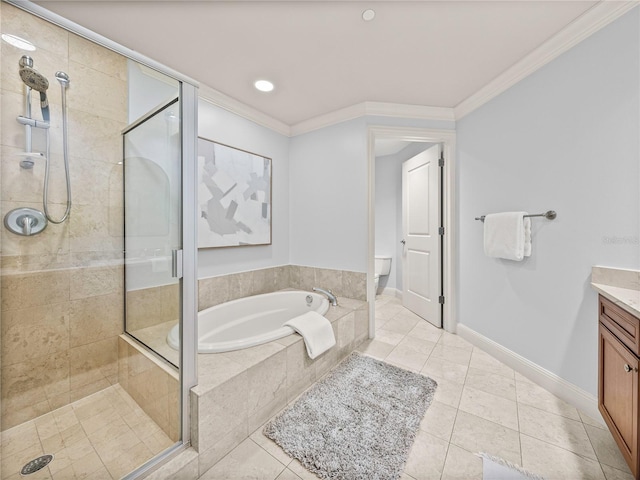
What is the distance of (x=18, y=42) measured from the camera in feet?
4.06

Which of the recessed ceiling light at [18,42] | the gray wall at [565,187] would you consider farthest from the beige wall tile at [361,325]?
the recessed ceiling light at [18,42]

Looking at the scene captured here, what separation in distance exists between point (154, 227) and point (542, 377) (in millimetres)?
2646

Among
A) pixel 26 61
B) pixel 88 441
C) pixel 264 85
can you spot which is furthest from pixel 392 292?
pixel 26 61

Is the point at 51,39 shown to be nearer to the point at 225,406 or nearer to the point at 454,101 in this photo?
the point at 225,406

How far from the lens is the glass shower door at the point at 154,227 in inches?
48.3

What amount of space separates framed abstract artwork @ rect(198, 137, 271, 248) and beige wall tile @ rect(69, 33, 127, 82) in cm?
73

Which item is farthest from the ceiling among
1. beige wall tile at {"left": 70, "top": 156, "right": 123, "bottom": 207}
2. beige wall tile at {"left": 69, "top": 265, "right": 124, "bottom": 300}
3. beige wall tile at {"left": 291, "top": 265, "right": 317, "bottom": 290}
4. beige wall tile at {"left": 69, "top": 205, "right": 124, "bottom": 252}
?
beige wall tile at {"left": 291, "top": 265, "right": 317, "bottom": 290}

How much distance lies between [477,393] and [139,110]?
110 inches

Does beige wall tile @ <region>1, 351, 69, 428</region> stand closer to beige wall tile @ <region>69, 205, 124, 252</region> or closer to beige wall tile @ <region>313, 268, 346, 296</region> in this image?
beige wall tile @ <region>69, 205, 124, 252</region>

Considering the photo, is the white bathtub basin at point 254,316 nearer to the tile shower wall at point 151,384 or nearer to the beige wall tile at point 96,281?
the tile shower wall at point 151,384

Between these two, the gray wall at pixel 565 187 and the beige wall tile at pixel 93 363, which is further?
the beige wall tile at pixel 93 363

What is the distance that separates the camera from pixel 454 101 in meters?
2.42

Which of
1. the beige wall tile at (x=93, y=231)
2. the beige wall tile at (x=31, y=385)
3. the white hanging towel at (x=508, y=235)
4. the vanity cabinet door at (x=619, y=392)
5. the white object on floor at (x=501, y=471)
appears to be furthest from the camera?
the white hanging towel at (x=508, y=235)

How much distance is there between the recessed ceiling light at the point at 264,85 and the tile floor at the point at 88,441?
2.38m
